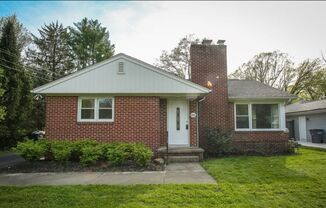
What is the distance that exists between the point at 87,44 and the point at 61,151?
27291 mm

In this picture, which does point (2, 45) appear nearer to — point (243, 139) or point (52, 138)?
point (52, 138)

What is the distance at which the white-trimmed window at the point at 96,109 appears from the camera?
34.2 feet

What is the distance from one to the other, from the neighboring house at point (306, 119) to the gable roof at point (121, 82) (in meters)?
12.3

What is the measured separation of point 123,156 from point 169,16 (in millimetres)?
5226

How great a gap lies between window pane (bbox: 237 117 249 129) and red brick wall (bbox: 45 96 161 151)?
4.90 metres

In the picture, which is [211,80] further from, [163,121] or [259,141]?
[259,141]

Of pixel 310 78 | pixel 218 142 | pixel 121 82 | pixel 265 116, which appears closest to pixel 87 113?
pixel 121 82

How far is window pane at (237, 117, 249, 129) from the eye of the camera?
12586 mm

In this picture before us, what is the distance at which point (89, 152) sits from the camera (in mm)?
8352

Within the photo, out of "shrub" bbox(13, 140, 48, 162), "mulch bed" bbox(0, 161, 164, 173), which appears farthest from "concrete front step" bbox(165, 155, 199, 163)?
"shrub" bbox(13, 140, 48, 162)

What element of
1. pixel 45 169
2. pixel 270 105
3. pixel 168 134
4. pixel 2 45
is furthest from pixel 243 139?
pixel 2 45

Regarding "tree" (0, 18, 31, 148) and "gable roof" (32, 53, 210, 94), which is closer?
"gable roof" (32, 53, 210, 94)

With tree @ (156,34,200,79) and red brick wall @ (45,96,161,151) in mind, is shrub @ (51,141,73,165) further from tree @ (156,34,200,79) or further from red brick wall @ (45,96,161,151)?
tree @ (156,34,200,79)

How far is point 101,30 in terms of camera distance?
111 feet
